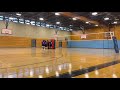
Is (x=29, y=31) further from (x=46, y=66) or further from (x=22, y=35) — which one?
(x=46, y=66)

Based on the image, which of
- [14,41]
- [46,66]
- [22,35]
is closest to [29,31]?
[22,35]

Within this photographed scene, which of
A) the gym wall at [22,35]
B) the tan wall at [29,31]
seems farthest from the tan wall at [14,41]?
the tan wall at [29,31]

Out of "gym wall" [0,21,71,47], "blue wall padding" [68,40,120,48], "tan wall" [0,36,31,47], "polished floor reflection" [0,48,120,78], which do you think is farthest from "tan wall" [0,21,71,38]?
"polished floor reflection" [0,48,120,78]

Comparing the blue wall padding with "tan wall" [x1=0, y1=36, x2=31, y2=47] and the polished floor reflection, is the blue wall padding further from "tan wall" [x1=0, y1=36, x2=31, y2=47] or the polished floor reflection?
the polished floor reflection

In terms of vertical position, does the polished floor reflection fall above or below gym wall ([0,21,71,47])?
below

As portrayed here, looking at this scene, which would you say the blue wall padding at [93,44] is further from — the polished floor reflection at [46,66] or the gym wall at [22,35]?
the polished floor reflection at [46,66]

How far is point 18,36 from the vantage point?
30.2 metres

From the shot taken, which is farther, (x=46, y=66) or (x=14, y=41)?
(x=14, y=41)
